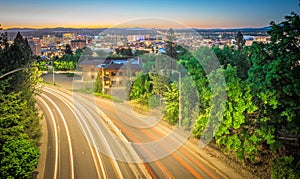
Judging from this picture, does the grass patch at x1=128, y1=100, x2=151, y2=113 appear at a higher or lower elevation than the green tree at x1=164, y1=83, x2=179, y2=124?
lower

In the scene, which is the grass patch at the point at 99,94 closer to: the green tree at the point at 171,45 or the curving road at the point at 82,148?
the curving road at the point at 82,148

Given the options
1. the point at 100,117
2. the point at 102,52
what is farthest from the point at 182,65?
the point at 102,52

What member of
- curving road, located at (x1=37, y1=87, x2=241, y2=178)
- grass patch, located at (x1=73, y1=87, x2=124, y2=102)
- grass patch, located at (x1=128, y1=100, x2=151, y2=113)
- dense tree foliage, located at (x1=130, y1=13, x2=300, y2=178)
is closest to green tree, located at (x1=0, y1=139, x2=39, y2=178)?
curving road, located at (x1=37, y1=87, x2=241, y2=178)

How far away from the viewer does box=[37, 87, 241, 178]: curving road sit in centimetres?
1980

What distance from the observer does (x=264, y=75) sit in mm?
19406

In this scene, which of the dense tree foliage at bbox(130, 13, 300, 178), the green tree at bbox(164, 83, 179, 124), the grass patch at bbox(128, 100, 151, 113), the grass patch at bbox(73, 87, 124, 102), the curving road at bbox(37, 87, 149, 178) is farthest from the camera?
the grass patch at bbox(73, 87, 124, 102)

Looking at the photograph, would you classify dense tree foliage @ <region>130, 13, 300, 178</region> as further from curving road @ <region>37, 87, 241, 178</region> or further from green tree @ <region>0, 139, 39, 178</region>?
green tree @ <region>0, 139, 39, 178</region>

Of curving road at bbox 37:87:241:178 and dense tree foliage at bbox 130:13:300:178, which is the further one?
curving road at bbox 37:87:241:178

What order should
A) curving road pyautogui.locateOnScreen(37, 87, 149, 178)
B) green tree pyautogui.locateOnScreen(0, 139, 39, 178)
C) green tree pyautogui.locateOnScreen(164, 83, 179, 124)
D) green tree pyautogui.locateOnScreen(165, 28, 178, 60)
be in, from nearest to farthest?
1. green tree pyautogui.locateOnScreen(0, 139, 39, 178)
2. curving road pyautogui.locateOnScreen(37, 87, 149, 178)
3. green tree pyautogui.locateOnScreen(164, 83, 179, 124)
4. green tree pyautogui.locateOnScreen(165, 28, 178, 60)

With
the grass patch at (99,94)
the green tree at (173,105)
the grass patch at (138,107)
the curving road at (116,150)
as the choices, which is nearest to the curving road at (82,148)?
the curving road at (116,150)

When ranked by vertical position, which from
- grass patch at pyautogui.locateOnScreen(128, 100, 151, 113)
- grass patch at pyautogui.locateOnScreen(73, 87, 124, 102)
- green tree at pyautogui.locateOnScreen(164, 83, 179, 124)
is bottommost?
grass patch at pyautogui.locateOnScreen(73, 87, 124, 102)

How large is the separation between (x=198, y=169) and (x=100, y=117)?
A: 59.6ft

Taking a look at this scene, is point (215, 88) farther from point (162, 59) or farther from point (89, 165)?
point (162, 59)

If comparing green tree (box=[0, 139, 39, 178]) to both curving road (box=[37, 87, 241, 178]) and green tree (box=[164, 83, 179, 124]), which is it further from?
green tree (box=[164, 83, 179, 124])
